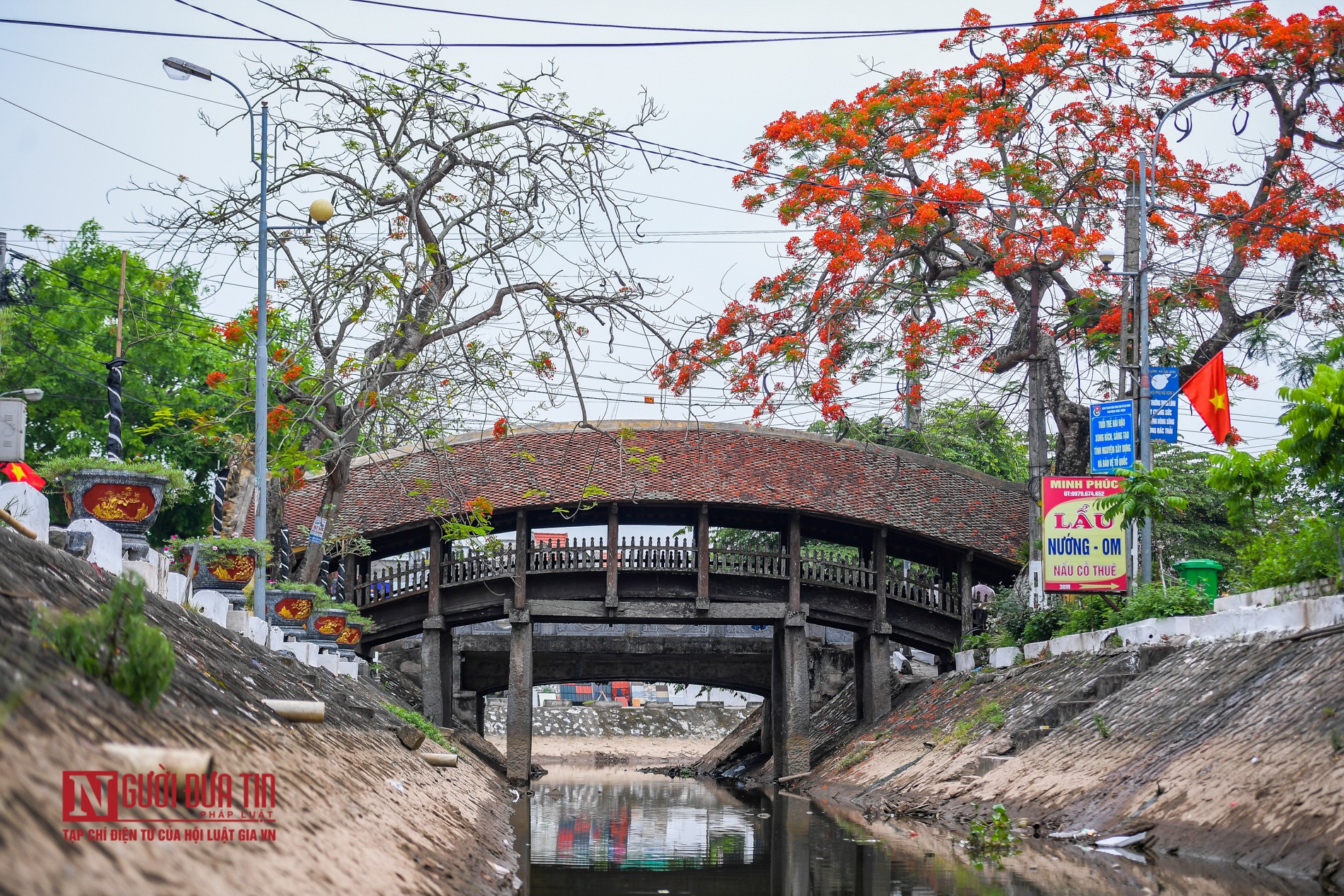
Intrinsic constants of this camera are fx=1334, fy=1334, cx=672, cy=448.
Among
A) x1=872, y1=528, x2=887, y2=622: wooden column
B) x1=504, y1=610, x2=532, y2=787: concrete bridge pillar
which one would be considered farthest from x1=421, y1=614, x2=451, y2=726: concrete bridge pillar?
x1=872, y1=528, x2=887, y2=622: wooden column

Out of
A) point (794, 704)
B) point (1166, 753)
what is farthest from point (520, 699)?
point (1166, 753)

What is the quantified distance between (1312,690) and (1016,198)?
43.9 feet

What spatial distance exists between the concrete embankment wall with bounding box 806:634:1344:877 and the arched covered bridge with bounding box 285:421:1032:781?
5.65 m

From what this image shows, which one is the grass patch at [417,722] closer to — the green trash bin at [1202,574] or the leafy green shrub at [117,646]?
the green trash bin at [1202,574]

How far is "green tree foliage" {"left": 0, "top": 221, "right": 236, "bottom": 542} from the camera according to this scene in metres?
30.2

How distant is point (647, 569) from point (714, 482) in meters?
2.15

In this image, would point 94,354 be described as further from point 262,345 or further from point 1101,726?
point 1101,726

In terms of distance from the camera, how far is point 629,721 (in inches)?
1956

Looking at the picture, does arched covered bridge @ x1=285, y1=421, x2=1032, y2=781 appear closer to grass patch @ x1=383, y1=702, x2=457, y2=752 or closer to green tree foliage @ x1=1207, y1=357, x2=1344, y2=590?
grass patch @ x1=383, y1=702, x2=457, y2=752

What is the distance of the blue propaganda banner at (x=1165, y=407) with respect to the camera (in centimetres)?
1873

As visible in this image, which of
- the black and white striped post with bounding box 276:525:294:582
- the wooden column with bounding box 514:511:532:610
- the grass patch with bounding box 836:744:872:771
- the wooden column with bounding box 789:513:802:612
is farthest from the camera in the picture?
the wooden column with bounding box 789:513:802:612

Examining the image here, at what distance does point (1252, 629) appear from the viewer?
44.2ft

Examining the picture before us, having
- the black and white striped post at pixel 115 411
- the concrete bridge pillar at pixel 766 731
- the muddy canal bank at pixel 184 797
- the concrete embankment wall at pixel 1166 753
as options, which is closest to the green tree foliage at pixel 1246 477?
the concrete embankment wall at pixel 1166 753

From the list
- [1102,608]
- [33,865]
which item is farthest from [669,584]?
[33,865]
